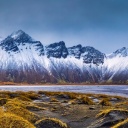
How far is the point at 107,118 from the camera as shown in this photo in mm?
13844

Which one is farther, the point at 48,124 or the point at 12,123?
the point at 48,124

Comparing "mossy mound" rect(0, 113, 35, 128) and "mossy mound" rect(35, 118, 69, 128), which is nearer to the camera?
"mossy mound" rect(0, 113, 35, 128)

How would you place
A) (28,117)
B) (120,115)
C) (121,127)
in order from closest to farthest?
1. (121,127)
2. (28,117)
3. (120,115)

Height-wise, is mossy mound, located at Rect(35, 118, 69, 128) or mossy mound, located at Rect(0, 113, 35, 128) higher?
mossy mound, located at Rect(0, 113, 35, 128)

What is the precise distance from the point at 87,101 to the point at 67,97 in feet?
36.4

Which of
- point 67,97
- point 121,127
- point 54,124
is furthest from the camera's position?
point 67,97

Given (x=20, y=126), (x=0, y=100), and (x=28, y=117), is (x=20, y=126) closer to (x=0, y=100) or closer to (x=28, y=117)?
(x=28, y=117)

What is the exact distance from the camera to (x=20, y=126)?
10.0m

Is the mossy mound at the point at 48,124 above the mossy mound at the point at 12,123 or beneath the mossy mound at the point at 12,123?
beneath

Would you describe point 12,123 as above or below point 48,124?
above

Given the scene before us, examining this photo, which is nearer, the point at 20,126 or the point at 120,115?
the point at 20,126

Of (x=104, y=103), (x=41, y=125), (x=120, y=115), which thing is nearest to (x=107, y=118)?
(x=120, y=115)

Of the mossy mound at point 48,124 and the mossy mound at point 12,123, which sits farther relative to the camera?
the mossy mound at point 48,124

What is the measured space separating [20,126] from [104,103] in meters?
18.4
